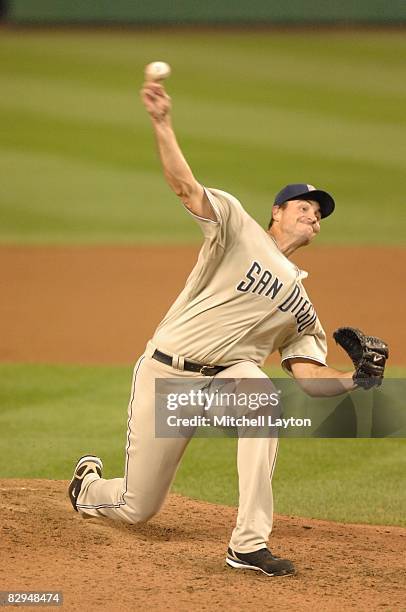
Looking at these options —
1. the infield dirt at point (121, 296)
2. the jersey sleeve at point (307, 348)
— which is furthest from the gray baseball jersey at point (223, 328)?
the infield dirt at point (121, 296)

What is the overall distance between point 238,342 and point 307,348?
47cm

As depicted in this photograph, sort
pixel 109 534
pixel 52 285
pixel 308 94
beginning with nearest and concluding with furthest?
pixel 109 534
pixel 52 285
pixel 308 94

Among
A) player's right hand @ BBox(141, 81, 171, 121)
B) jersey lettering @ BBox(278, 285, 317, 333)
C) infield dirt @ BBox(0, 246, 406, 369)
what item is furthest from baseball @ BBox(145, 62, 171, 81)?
infield dirt @ BBox(0, 246, 406, 369)

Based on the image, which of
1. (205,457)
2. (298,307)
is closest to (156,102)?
(298,307)

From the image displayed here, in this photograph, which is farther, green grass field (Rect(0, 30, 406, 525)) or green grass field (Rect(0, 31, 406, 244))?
green grass field (Rect(0, 31, 406, 244))

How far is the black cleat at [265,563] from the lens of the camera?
15.7 ft

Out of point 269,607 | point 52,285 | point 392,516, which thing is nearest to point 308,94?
point 52,285

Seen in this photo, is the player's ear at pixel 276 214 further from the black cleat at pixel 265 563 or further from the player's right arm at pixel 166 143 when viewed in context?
the black cleat at pixel 265 563

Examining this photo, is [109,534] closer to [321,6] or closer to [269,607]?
[269,607]

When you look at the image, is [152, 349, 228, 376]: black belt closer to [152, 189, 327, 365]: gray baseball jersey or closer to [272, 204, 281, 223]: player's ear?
[152, 189, 327, 365]: gray baseball jersey

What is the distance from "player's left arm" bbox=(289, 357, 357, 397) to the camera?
5.19 m

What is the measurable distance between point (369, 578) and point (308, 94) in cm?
1546

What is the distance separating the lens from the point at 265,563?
480 centimetres

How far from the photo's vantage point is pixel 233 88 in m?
20.0
